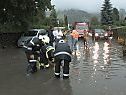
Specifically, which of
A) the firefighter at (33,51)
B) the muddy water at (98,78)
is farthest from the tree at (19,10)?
the firefighter at (33,51)

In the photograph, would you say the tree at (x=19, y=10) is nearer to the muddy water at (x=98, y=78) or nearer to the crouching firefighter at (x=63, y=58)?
the muddy water at (x=98, y=78)

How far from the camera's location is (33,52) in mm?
16406

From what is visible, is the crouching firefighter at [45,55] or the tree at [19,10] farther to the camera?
the tree at [19,10]

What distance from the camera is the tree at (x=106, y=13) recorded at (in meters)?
101

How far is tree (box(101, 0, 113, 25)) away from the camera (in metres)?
101

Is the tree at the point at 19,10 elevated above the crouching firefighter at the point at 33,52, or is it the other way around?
the tree at the point at 19,10

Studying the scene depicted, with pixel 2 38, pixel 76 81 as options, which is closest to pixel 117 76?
pixel 76 81

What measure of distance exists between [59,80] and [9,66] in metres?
5.59

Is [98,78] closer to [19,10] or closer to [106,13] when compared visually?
[19,10]

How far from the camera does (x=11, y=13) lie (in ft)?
115

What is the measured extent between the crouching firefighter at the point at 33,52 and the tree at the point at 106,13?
275 feet

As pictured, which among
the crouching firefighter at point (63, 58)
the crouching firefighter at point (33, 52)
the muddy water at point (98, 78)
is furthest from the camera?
the crouching firefighter at point (33, 52)

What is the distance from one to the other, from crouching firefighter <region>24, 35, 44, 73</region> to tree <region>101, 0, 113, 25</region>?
83865 millimetres

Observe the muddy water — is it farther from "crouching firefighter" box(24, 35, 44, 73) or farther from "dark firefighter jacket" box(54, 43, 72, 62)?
"crouching firefighter" box(24, 35, 44, 73)
